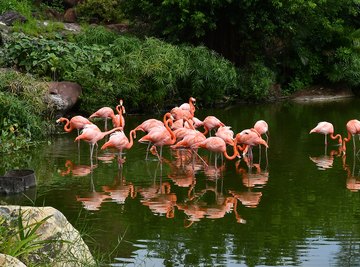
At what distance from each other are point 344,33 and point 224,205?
12.9 metres

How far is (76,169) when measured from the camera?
35.2ft

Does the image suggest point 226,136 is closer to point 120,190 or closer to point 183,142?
point 183,142

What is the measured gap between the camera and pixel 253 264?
694cm

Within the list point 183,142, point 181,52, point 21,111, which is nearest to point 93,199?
point 183,142

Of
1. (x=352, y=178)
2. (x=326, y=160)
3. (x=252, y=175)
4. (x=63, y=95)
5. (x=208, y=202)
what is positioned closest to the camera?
(x=208, y=202)

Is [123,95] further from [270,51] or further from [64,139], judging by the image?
[270,51]

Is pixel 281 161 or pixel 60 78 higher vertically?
pixel 60 78

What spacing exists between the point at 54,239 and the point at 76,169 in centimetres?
519

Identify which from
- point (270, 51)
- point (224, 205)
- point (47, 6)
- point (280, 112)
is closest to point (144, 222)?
point (224, 205)

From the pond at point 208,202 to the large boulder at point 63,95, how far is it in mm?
1100

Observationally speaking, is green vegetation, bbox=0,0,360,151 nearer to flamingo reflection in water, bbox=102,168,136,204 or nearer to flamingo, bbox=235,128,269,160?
flamingo reflection in water, bbox=102,168,136,204

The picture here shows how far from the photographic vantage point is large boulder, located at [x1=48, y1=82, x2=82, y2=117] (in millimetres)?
14375

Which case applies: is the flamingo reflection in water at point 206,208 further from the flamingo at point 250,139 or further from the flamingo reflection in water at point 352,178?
the flamingo at point 250,139

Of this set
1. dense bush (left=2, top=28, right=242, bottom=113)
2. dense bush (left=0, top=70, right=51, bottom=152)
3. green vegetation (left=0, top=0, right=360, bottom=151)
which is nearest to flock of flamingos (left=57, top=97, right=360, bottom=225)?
dense bush (left=0, top=70, right=51, bottom=152)
